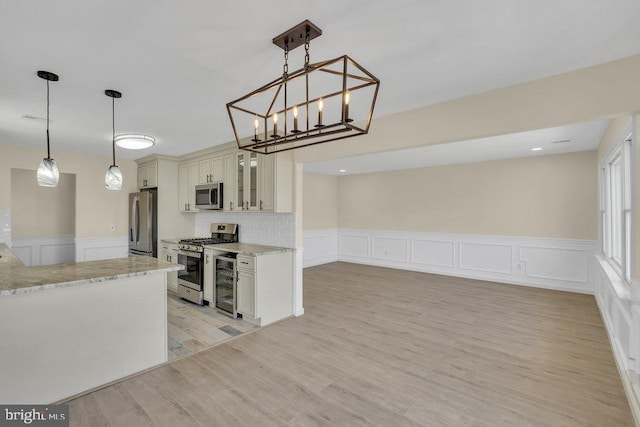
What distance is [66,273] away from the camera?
8.05ft

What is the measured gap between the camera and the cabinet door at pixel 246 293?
12.2 ft

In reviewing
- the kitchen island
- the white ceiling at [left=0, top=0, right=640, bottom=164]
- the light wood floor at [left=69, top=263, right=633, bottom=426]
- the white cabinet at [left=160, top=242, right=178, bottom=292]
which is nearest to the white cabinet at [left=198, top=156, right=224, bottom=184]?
the white cabinet at [left=160, top=242, right=178, bottom=292]

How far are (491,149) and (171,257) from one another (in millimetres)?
5515

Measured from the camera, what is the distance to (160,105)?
2.99 metres

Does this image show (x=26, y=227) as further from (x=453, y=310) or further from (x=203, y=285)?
(x=453, y=310)

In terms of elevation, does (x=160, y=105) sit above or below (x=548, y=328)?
above

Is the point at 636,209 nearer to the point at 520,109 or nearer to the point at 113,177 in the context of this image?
the point at 520,109

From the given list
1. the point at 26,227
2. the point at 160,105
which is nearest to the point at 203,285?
the point at 160,105

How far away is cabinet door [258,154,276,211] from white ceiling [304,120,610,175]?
1.49 meters

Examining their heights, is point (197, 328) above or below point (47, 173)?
below

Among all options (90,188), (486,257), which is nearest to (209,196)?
(90,188)

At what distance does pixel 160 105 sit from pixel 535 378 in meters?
4.16

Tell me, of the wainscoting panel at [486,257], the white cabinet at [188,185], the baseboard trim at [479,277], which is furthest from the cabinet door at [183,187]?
the wainscoting panel at [486,257]

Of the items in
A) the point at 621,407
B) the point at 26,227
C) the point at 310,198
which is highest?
the point at 310,198
